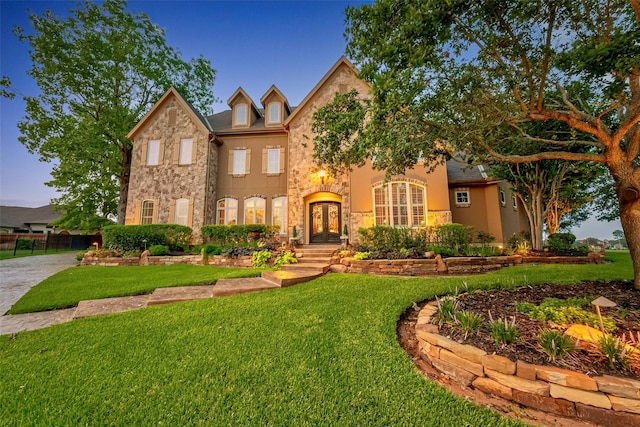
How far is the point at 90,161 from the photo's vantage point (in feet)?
46.3

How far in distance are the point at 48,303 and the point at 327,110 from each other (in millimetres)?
6446

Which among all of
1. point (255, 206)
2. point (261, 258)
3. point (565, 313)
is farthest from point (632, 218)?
point (255, 206)

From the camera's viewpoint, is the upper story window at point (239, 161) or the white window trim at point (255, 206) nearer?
the white window trim at point (255, 206)

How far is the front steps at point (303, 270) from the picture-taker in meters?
5.57

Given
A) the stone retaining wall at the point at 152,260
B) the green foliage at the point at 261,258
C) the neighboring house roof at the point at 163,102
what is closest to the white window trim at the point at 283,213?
the stone retaining wall at the point at 152,260

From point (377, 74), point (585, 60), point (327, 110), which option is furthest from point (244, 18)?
point (585, 60)

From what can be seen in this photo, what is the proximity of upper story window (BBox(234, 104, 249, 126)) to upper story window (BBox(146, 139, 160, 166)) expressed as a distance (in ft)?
14.4

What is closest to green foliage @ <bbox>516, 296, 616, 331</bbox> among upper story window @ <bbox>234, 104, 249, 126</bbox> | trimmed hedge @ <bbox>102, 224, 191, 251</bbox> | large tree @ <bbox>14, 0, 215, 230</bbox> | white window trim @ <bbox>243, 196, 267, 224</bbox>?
white window trim @ <bbox>243, 196, 267, 224</bbox>

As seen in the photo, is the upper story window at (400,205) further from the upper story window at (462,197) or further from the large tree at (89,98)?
the large tree at (89,98)

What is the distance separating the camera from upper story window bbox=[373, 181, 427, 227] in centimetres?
1065

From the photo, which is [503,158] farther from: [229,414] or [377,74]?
[229,414]

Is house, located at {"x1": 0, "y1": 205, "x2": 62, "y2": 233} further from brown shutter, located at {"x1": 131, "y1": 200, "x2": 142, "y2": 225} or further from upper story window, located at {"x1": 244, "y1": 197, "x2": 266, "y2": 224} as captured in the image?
upper story window, located at {"x1": 244, "y1": 197, "x2": 266, "y2": 224}

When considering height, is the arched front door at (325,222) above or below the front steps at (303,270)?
above

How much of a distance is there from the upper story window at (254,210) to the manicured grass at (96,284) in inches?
207
